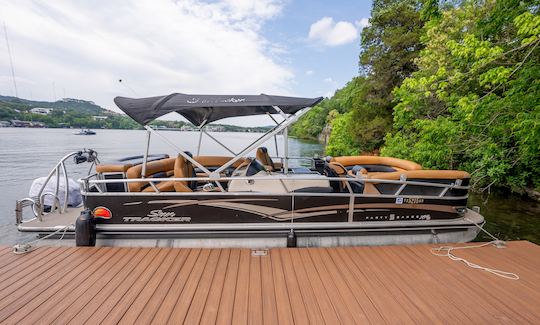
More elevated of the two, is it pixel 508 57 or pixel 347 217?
pixel 508 57

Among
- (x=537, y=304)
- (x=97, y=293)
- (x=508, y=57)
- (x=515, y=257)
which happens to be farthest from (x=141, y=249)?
(x=508, y=57)

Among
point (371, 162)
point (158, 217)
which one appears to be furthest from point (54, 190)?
point (371, 162)

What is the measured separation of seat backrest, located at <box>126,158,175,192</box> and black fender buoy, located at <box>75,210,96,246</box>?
0.63m

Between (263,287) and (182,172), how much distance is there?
2.02 meters

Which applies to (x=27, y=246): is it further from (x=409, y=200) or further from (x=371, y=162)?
(x=371, y=162)

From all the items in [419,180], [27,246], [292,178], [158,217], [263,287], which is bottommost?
[263,287]

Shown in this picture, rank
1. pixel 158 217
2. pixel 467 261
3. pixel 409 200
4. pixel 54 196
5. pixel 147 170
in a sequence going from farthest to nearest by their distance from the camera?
1. pixel 54 196
2. pixel 147 170
3. pixel 409 200
4. pixel 158 217
5. pixel 467 261

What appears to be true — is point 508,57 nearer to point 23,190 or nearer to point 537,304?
point 537,304

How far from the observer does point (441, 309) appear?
238 cm

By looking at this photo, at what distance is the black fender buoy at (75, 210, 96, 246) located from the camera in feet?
11.1

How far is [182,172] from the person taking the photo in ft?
12.4

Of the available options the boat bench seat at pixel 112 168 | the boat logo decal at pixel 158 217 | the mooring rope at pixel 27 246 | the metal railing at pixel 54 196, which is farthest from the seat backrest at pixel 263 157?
the mooring rope at pixel 27 246

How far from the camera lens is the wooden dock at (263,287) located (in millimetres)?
2250

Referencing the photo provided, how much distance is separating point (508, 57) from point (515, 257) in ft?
18.3
